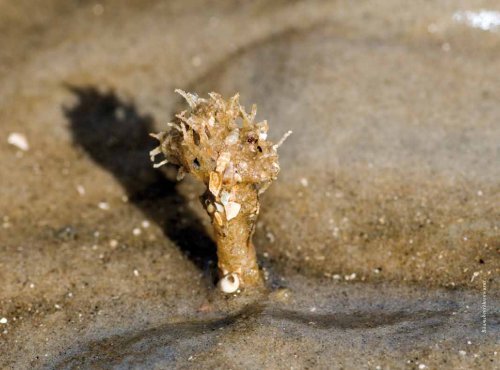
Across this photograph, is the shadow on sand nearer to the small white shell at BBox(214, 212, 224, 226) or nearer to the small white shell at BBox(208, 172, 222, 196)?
the small white shell at BBox(214, 212, 224, 226)

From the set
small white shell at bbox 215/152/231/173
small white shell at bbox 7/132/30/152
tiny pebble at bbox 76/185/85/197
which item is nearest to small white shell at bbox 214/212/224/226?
small white shell at bbox 215/152/231/173

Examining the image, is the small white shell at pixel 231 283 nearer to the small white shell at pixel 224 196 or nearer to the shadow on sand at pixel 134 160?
the shadow on sand at pixel 134 160

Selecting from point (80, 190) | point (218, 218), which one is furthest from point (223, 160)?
point (80, 190)

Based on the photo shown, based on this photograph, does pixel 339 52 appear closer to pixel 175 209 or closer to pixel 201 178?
pixel 175 209

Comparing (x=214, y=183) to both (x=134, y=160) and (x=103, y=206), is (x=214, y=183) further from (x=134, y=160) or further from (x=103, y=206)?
(x=134, y=160)

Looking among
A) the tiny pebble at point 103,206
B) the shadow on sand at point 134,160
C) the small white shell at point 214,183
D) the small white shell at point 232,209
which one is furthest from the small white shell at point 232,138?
the tiny pebble at point 103,206
